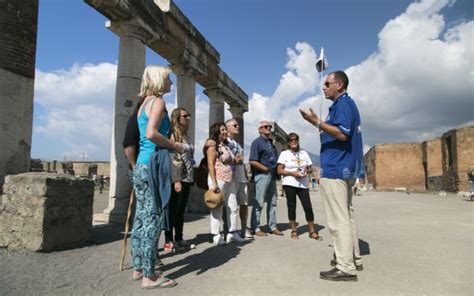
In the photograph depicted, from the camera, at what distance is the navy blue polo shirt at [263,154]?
618 centimetres

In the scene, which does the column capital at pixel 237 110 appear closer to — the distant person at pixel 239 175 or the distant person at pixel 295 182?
the distant person at pixel 295 182

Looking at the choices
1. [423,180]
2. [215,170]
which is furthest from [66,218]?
[423,180]

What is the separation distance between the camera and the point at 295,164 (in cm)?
602

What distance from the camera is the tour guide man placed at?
350 cm

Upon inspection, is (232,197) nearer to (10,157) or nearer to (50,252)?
(50,252)

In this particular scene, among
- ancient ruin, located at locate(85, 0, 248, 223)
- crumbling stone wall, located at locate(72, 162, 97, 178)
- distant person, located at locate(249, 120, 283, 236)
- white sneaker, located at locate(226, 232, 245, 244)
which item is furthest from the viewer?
crumbling stone wall, located at locate(72, 162, 97, 178)

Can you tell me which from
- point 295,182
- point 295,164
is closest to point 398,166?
point 295,164

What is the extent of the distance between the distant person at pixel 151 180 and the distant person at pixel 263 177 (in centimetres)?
299

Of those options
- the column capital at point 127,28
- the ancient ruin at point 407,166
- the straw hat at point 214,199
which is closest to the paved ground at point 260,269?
the straw hat at point 214,199

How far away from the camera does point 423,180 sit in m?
32.6

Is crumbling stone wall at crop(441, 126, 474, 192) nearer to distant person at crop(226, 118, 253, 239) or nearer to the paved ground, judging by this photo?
the paved ground

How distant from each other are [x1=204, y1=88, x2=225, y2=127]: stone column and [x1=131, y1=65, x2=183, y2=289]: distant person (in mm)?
9916

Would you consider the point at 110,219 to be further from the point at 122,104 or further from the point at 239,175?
the point at 239,175

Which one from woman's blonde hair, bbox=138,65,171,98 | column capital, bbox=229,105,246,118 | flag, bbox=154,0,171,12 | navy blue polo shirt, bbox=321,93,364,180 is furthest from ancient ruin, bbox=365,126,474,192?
woman's blonde hair, bbox=138,65,171,98
